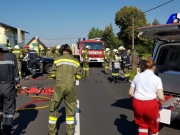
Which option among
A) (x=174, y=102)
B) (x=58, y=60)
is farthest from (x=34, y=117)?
(x=174, y=102)

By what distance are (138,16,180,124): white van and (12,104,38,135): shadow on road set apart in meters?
2.88

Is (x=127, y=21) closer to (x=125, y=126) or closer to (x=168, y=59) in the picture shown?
(x=168, y=59)

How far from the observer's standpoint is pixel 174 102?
4.47 meters

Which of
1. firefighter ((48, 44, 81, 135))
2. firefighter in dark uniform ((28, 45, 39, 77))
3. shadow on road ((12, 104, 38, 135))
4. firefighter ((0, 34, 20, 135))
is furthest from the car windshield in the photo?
firefighter ((0, 34, 20, 135))

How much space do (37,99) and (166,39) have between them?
4619 millimetres

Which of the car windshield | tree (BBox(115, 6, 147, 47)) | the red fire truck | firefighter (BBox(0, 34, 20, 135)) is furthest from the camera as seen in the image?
tree (BBox(115, 6, 147, 47))

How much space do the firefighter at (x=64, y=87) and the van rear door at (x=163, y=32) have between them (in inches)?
61.3

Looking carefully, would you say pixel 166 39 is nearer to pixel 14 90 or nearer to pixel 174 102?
pixel 174 102

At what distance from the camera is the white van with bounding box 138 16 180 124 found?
13.4ft

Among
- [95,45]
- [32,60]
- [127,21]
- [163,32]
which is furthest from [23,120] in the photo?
[127,21]

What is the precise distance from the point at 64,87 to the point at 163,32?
2.24 meters

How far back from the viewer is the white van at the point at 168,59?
13.4 ft

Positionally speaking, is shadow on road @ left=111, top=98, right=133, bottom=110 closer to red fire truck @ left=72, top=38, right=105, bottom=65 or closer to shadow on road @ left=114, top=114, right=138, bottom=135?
shadow on road @ left=114, top=114, right=138, bottom=135

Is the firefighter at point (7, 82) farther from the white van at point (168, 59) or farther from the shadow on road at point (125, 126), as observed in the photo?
the white van at point (168, 59)
